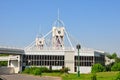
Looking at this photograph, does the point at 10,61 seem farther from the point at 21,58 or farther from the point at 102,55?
the point at 102,55

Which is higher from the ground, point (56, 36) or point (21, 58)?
point (56, 36)

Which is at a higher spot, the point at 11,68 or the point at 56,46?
the point at 56,46

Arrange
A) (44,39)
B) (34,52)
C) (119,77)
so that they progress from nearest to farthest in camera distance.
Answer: (119,77), (34,52), (44,39)

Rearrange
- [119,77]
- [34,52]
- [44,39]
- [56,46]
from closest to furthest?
[119,77] < [34,52] < [56,46] < [44,39]

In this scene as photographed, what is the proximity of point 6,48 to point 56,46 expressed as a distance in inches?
814

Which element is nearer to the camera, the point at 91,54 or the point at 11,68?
the point at 91,54

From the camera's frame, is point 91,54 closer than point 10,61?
Yes

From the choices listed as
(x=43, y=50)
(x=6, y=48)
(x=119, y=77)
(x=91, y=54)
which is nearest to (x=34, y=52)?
(x=43, y=50)

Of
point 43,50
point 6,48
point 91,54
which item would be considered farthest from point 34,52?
point 91,54

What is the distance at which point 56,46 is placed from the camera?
104438mm

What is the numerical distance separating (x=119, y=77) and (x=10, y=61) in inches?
3029

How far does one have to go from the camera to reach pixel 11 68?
99.6 meters

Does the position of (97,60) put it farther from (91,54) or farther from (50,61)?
(50,61)

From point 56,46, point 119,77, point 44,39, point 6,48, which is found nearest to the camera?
point 119,77
